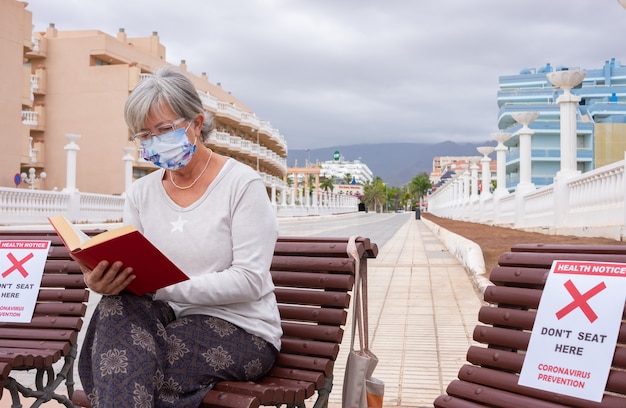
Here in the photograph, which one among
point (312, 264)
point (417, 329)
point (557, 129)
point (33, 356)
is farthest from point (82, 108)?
point (312, 264)

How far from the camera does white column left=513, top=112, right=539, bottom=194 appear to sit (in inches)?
742

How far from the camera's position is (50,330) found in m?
3.25

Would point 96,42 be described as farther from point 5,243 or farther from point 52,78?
point 5,243

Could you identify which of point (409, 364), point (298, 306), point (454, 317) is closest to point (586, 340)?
point (298, 306)

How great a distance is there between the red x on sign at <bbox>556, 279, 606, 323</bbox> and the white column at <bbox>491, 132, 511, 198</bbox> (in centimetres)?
2236

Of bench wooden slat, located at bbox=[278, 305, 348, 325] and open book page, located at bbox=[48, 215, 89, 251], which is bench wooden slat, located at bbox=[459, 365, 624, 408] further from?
open book page, located at bbox=[48, 215, 89, 251]

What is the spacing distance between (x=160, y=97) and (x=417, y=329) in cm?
390

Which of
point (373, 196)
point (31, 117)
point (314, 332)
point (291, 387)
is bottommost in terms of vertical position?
point (291, 387)

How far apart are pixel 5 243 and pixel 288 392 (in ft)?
6.11

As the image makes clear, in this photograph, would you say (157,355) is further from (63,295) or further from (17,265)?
(17,265)

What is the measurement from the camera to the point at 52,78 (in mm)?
44094

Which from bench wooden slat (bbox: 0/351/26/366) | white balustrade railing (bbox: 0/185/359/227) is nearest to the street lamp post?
white balustrade railing (bbox: 0/185/359/227)

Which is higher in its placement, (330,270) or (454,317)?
(330,270)

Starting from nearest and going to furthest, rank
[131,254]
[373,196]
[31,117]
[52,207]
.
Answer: [131,254], [52,207], [31,117], [373,196]
